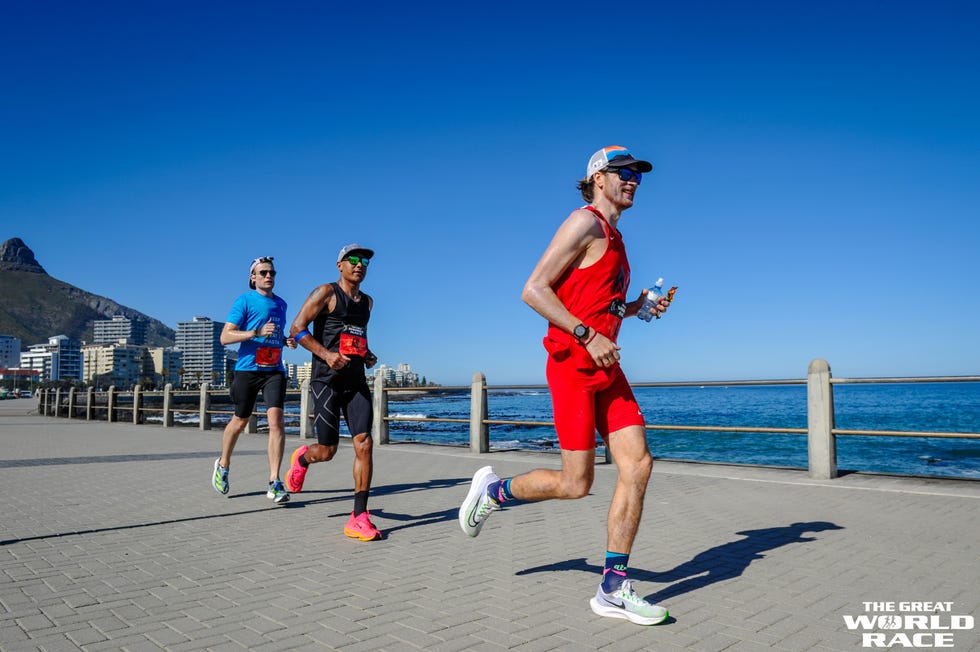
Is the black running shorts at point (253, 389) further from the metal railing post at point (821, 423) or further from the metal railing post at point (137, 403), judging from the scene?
the metal railing post at point (137, 403)

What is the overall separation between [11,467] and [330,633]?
9018 millimetres

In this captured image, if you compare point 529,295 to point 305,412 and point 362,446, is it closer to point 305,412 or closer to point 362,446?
point 362,446

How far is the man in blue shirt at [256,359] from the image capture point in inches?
274

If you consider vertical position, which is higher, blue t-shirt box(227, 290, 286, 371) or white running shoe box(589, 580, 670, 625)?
blue t-shirt box(227, 290, 286, 371)

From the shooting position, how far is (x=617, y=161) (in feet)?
12.1

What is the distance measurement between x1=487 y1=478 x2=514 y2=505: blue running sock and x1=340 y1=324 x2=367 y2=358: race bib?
2.07 m

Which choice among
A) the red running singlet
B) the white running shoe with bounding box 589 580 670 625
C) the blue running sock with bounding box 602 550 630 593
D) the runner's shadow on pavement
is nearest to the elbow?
the red running singlet

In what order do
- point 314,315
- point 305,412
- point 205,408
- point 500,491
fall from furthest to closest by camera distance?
1. point 205,408
2. point 305,412
3. point 314,315
4. point 500,491

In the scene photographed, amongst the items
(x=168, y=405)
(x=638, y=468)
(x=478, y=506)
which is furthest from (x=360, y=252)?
(x=168, y=405)

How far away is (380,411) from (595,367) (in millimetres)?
11216

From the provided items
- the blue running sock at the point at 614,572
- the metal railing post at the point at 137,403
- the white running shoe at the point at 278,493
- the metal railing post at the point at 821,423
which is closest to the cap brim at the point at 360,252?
the white running shoe at the point at 278,493

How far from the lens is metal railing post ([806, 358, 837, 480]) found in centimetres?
827

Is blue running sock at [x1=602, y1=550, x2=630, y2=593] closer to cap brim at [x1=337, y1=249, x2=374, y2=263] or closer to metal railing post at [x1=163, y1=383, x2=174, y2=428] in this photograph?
cap brim at [x1=337, y1=249, x2=374, y2=263]

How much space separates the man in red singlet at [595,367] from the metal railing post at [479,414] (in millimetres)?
8513
